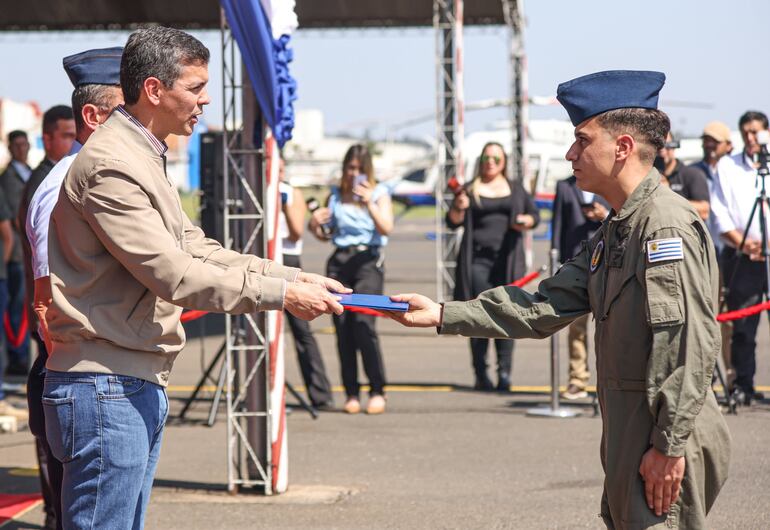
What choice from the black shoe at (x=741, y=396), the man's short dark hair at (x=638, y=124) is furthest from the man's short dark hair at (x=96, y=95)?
the black shoe at (x=741, y=396)

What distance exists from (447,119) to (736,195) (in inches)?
335

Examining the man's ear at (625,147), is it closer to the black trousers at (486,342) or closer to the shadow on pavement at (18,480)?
the shadow on pavement at (18,480)

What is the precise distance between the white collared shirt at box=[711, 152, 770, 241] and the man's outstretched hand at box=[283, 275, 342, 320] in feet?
20.1

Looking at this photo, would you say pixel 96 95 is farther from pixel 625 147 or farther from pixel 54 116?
pixel 625 147

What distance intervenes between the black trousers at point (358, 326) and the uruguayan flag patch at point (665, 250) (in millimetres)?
6207

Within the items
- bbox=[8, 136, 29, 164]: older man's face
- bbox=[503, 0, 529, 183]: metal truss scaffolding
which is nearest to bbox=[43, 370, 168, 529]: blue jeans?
bbox=[8, 136, 29, 164]: older man's face

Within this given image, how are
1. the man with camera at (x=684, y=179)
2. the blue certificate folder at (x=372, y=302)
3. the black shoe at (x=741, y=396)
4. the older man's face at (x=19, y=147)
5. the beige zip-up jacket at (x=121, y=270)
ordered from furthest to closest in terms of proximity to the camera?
the older man's face at (x=19, y=147) < the man with camera at (x=684, y=179) < the black shoe at (x=741, y=396) < the blue certificate folder at (x=372, y=302) < the beige zip-up jacket at (x=121, y=270)

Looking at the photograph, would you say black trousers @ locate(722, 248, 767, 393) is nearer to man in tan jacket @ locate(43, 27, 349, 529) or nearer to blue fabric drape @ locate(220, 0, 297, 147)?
blue fabric drape @ locate(220, 0, 297, 147)

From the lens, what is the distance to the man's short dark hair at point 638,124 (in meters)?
3.63

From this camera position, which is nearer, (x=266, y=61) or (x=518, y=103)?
(x=266, y=61)

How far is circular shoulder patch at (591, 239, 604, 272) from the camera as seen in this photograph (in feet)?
12.2

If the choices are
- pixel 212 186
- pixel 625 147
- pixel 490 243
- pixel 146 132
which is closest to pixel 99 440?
pixel 146 132

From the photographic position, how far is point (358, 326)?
9.65 metres

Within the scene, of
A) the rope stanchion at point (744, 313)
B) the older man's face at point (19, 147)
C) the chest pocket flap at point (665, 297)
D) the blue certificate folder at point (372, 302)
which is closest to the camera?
the chest pocket flap at point (665, 297)
